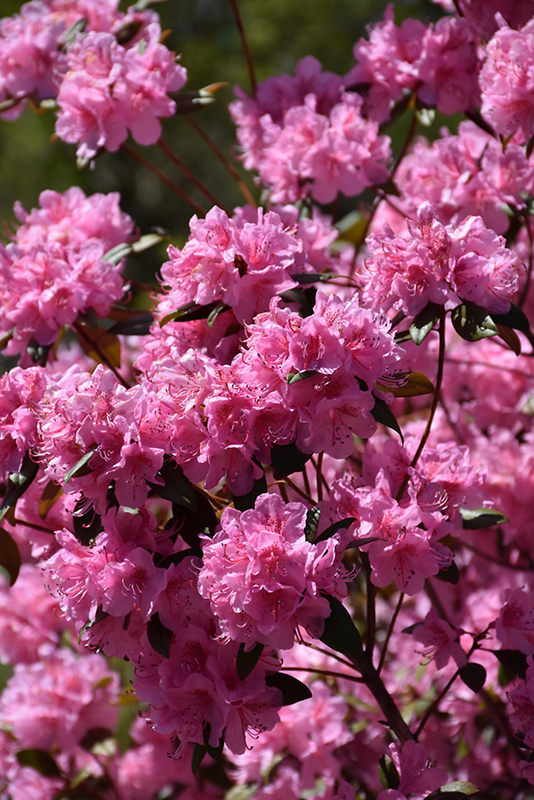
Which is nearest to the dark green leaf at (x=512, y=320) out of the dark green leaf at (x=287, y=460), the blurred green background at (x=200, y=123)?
the dark green leaf at (x=287, y=460)

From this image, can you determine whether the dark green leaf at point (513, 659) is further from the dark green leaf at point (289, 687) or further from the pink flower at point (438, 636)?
the dark green leaf at point (289, 687)

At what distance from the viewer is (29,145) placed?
9.49 m

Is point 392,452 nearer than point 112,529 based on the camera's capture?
No

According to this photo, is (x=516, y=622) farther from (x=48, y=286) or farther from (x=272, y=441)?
(x=48, y=286)

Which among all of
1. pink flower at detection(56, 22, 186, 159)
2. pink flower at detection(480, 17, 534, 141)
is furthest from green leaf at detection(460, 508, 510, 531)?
pink flower at detection(56, 22, 186, 159)

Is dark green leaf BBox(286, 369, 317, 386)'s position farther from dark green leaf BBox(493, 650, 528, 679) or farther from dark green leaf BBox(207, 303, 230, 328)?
dark green leaf BBox(493, 650, 528, 679)

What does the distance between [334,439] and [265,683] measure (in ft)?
1.07

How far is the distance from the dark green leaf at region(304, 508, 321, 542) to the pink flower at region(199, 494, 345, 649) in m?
0.04

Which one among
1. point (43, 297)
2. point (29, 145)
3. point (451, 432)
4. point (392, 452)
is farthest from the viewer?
point (29, 145)

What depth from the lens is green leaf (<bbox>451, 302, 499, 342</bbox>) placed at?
1.08 metres

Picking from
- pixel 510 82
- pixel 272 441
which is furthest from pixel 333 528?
pixel 510 82

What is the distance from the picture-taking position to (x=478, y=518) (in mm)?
1243

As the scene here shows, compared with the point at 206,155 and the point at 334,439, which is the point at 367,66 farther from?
the point at 206,155

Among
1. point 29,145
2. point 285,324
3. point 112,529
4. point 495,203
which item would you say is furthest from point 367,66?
point 29,145
